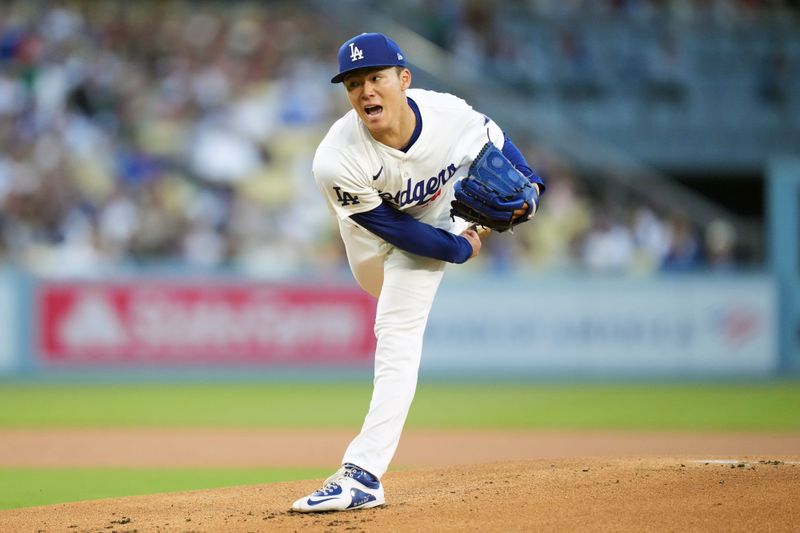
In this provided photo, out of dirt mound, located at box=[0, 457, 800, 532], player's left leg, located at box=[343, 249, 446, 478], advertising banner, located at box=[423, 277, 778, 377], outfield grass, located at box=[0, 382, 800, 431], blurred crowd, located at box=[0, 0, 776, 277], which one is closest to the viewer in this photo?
dirt mound, located at box=[0, 457, 800, 532]

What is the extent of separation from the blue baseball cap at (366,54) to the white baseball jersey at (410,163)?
0.33 metres

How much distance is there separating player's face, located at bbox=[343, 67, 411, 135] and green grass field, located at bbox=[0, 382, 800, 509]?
3.21m

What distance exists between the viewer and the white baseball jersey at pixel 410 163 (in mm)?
5152

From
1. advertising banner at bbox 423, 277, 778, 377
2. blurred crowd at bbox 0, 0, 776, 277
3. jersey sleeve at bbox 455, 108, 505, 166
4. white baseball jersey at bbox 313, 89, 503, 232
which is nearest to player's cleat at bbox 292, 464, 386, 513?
white baseball jersey at bbox 313, 89, 503, 232

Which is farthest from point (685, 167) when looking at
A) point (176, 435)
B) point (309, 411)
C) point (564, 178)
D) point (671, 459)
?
point (671, 459)

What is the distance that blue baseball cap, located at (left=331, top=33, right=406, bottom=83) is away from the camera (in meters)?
4.95

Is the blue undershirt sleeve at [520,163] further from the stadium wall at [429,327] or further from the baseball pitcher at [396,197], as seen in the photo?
the stadium wall at [429,327]

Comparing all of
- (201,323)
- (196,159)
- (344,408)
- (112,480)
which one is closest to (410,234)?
(112,480)

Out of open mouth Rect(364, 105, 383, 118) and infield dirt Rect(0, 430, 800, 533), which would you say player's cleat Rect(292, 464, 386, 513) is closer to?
infield dirt Rect(0, 430, 800, 533)

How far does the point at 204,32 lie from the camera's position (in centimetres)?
1850

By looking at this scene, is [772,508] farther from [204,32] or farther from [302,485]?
[204,32]

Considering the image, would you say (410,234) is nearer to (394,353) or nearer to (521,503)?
(394,353)

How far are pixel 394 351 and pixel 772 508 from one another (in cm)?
177

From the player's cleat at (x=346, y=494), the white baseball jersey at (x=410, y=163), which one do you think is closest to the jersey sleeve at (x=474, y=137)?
the white baseball jersey at (x=410, y=163)
